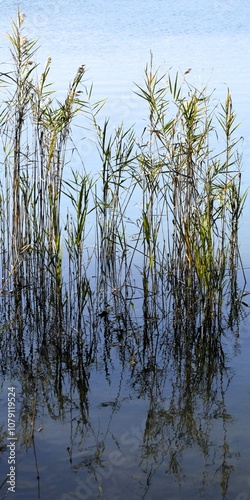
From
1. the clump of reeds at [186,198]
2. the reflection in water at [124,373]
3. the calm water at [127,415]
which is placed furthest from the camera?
the clump of reeds at [186,198]

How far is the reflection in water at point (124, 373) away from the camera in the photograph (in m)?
3.36

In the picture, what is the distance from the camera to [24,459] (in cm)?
338

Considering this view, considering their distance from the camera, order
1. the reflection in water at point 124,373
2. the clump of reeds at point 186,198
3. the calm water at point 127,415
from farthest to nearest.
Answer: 1. the clump of reeds at point 186,198
2. the reflection in water at point 124,373
3. the calm water at point 127,415

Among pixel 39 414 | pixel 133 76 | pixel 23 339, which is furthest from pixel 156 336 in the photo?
pixel 133 76

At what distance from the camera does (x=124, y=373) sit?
4.28 meters

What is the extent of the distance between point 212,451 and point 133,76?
14267 mm

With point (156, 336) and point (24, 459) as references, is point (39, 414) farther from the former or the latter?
point (156, 336)

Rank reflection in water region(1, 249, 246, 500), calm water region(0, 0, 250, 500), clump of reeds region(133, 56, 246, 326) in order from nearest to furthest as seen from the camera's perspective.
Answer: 1. calm water region(0, 0, 250, 500)
2. reflection in water region(1, 249, 246, 500)
3. clump of reeds region(133, 56, 246, 326)

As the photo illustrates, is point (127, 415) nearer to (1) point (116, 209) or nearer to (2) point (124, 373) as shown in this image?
(2) point (124, 373)

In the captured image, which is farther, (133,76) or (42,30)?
(42,30)

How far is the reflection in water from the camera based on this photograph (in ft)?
11.0

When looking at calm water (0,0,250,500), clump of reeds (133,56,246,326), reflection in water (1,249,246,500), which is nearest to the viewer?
calm water (0,0,250,500)

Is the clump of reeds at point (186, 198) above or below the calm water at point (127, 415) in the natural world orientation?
above

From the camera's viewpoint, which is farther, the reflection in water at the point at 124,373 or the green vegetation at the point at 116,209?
the green vegetation at the point at 116,209
